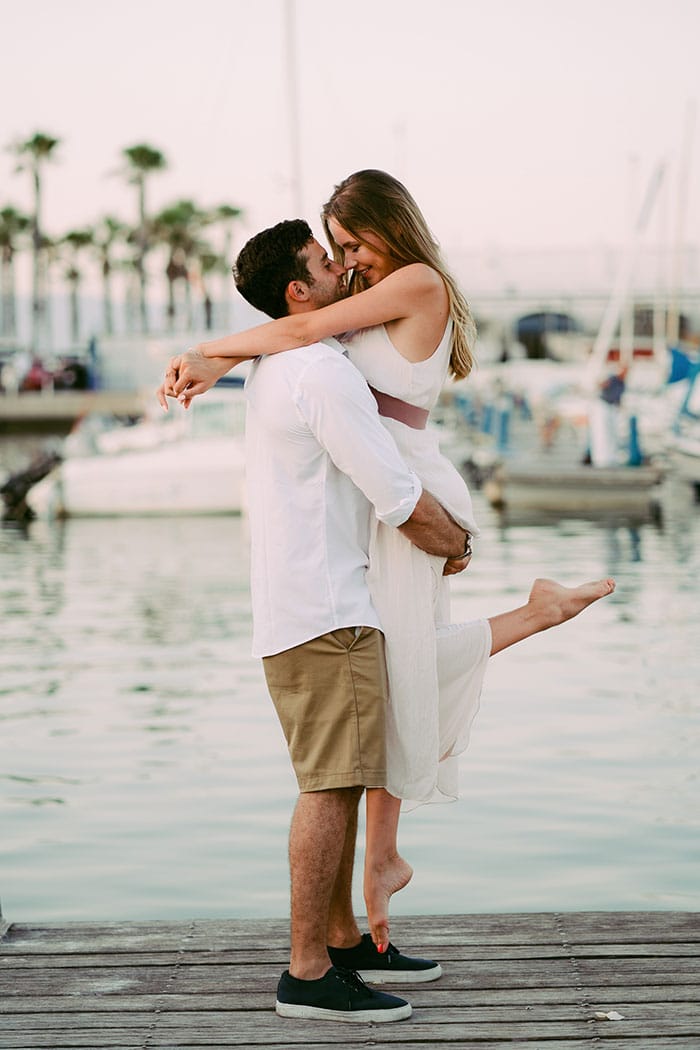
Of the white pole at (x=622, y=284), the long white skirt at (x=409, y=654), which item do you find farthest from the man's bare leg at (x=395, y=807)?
the white pole at (x=622, y=284)

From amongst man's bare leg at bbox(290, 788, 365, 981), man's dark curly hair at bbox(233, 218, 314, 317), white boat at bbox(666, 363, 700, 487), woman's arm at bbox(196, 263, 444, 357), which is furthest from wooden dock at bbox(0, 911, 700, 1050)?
white boat at bbox(666, 363, 700, 487)

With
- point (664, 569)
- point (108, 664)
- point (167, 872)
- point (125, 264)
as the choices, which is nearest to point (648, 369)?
point (664, 569)

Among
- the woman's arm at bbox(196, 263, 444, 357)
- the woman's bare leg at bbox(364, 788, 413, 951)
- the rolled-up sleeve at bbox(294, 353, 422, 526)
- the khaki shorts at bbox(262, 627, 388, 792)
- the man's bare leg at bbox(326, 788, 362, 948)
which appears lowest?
the man's bare leg at bbox(326, 788, 362, 948)

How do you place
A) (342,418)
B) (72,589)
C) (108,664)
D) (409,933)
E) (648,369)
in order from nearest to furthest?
(342,418) < (409,933) < (108,664) < (72,589) < (648,369)

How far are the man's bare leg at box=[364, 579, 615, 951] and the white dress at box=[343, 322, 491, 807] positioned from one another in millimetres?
72

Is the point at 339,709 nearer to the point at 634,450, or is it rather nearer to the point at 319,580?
the point at 319,580

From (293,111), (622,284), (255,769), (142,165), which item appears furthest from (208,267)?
(255,769)

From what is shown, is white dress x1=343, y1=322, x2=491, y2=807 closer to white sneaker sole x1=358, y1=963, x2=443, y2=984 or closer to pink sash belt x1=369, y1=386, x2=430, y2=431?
pink sash belt x1=369, y1=386, x2=430, y2=431

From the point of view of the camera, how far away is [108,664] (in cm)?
1349

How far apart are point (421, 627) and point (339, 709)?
32 centimetres

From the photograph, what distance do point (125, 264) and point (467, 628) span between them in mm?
118616

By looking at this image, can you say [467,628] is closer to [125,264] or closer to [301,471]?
[301,471]

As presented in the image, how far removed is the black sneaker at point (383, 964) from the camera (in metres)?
4.38

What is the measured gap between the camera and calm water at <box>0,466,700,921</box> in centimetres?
724
